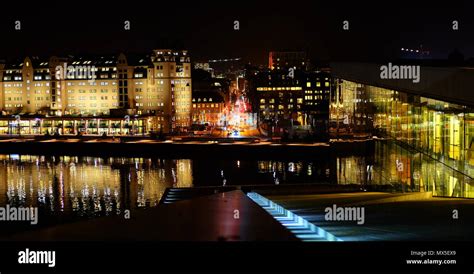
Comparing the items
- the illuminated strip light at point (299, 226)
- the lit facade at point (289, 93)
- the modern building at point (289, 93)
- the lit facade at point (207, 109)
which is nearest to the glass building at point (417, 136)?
the illuminated strip light at point (299, 226)

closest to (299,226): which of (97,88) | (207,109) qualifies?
(97,88)

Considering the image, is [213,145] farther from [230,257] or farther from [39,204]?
[230,257]

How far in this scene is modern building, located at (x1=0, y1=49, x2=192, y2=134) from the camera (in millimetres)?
62375

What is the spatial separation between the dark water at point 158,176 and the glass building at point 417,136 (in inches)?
1.0

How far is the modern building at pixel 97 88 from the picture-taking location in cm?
6238

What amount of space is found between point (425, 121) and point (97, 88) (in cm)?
5739

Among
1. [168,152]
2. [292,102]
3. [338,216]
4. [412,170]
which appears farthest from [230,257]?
[292,102]

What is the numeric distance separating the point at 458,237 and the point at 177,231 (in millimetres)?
2789

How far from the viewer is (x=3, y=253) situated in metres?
5.47

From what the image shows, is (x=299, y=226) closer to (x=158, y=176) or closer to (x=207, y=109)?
(x=158, y=176)

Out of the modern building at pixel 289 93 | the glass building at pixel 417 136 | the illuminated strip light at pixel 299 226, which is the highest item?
the modern building at pixel 289 93

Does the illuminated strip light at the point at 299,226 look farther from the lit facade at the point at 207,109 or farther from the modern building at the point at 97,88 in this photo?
the lit facade at the point at 207,109

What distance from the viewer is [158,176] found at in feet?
95.3

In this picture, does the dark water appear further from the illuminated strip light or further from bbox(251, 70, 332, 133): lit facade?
bbox(251, 70, 332, 133): lit facade
